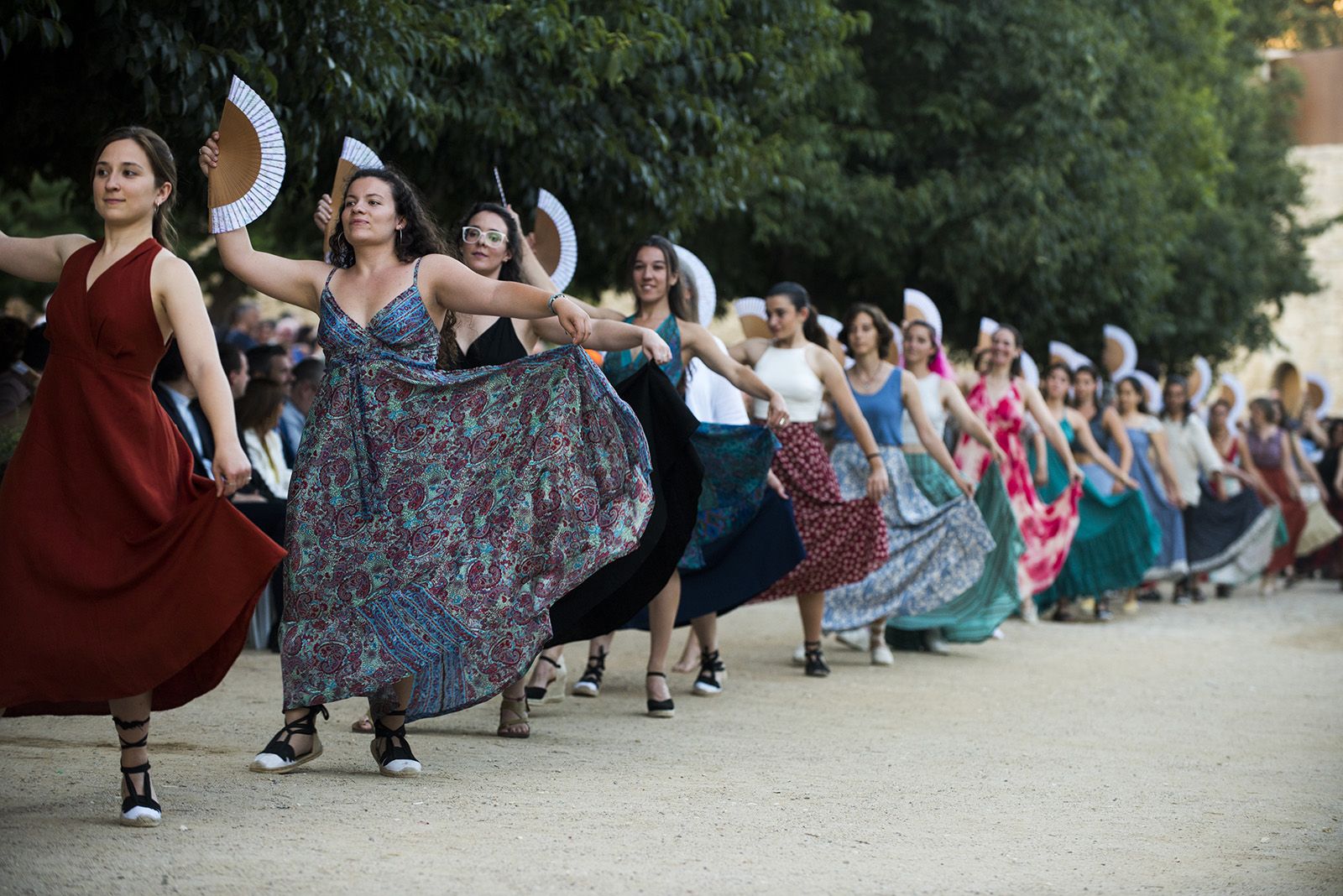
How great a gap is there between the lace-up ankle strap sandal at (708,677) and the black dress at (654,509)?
1584 millimetres

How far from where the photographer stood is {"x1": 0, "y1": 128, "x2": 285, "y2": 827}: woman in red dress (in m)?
4.89

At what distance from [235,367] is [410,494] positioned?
4437 mm

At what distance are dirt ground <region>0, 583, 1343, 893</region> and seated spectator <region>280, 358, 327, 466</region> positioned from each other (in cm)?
170

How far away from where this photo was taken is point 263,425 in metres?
10.1

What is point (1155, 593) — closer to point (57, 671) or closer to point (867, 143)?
point (867, 143)

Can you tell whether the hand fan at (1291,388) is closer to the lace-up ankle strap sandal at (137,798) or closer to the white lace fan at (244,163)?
the white lace fan at (244,163)

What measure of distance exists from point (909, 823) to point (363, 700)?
131 inches

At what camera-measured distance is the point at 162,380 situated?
30.3 feet

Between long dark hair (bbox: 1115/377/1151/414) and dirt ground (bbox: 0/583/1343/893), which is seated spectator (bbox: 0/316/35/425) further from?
long dark hair (bbox: 1115/377/1151/414)

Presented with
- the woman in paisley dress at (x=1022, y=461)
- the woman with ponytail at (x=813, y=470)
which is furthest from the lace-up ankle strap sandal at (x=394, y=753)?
the woman in paisley dress at (x=1022, y=461)

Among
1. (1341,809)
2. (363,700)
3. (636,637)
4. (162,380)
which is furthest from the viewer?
(636,637)

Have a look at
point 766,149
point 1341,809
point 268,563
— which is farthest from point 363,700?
point 766,149

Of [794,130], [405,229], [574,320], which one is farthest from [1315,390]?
[574,320]

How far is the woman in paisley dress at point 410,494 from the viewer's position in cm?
579
